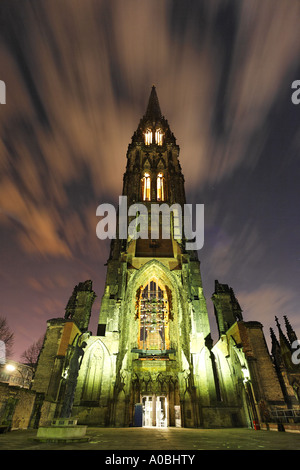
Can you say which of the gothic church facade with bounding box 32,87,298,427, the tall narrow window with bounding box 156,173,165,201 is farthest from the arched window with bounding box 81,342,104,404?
the tall narrow window with bounding box 156,173,165,201

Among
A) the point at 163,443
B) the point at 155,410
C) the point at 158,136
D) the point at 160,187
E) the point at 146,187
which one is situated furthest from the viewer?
the point at 158,136

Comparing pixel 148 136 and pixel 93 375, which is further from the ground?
pixel 148 136

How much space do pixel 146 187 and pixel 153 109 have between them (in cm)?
2653

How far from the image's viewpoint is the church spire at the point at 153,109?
4562 centimetres

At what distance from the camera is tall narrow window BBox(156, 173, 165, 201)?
3182 cm

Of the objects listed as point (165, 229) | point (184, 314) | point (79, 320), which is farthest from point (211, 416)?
point (165, 229)

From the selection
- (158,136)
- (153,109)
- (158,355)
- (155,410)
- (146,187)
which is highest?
(153,109)

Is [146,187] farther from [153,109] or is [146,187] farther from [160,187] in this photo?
[153,109]

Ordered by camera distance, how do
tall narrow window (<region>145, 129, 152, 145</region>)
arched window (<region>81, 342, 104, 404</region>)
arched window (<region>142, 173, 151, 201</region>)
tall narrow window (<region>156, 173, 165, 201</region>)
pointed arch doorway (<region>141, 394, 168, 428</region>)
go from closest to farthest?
pointed arch doorway (<region>141, 394, 168, 428</region>) < arched window (<region>81, 342, 104, 404</region>) < arched window (<region>142, 173, 151, 201</region>) < tall narrow window (<region>156, 173, 165, 201</region>) < tall narrow window (<region>145, 129, 152, 145</region>)

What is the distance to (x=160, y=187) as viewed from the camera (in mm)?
33031

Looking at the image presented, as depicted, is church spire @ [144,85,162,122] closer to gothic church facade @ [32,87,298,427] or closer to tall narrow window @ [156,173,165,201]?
tall narrow window @ [156,173,165,201]

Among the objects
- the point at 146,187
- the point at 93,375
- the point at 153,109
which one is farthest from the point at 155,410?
the point at 153,109

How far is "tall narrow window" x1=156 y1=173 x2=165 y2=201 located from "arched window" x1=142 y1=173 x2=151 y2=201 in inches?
50.8

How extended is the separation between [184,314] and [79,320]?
32.6ft
